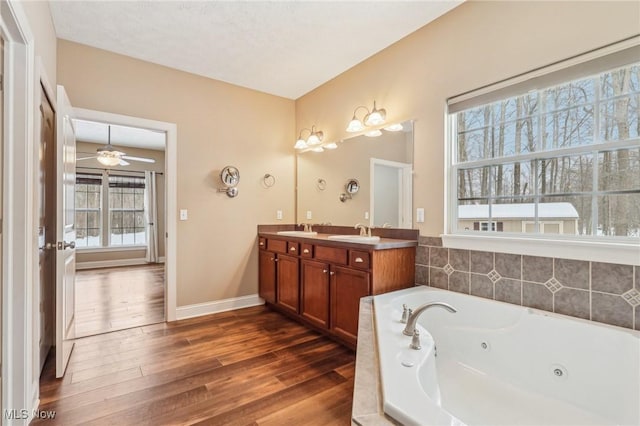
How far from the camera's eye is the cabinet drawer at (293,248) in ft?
10.0

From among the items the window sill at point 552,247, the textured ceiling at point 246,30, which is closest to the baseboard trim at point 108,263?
the textured ceiling at point 246,30

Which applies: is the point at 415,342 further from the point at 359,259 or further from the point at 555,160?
the point at 555,160

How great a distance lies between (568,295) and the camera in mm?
1746

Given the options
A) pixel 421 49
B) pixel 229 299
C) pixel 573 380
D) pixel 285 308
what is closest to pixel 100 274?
pixel 229 299

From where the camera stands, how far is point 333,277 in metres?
2.59

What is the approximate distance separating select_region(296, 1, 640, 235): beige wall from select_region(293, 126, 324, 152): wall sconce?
0.37 metres

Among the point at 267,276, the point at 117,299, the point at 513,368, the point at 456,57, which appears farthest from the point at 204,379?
the point at 456,57

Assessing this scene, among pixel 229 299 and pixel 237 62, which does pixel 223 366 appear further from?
pixel 237 62

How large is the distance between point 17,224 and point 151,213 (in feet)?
18.7

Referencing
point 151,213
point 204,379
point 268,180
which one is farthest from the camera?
point 151,213

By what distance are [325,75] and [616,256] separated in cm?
290

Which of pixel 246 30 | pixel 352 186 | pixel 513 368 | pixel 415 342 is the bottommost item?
pixel 513 368

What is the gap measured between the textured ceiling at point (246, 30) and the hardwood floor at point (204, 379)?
8.59 ft

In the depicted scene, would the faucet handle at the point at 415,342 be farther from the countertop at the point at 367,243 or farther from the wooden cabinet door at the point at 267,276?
the wooden cabinet door at the point at 267,276
